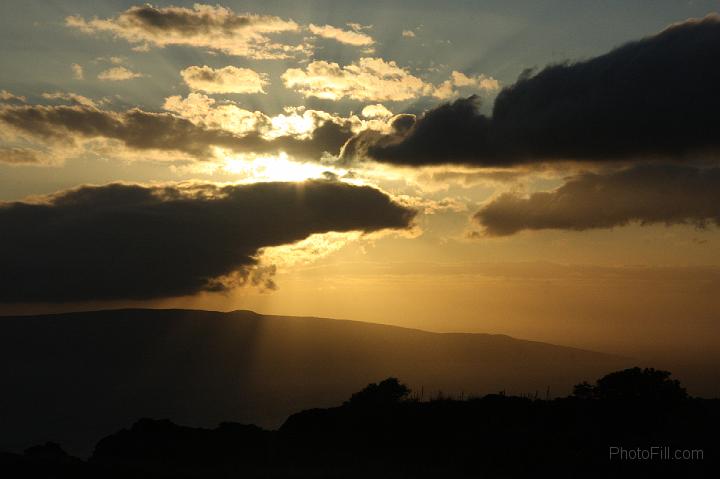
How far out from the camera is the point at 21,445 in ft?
571

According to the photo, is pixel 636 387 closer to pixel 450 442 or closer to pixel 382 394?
pixel 450 442

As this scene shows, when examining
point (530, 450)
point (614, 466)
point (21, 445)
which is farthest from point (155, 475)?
point (21, 445)

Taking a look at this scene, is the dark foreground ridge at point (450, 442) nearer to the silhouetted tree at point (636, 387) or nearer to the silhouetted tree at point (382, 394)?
the silhouetted tree at point (636, 387)

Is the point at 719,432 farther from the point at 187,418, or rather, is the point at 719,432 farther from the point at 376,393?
the point at 187,418

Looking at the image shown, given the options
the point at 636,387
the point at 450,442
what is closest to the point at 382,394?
the point at 450,442

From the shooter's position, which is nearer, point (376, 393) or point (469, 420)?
point (469, 420)

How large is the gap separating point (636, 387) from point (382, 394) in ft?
47.8

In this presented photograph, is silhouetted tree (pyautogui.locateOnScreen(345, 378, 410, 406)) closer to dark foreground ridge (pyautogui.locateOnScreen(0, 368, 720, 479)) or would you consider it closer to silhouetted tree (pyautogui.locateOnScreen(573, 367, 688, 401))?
dark foreground ridge (pyautogui.locateOnScreen(0, 368, 720, 479))

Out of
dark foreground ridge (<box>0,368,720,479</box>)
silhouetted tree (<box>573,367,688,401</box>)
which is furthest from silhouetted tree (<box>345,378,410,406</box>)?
silhouetted tree (<box>573,367,688,401</box>)

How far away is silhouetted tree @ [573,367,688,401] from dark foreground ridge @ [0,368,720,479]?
0.17ft

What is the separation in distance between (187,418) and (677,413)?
6749 inches

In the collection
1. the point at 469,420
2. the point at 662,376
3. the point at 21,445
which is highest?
the point at 662,376

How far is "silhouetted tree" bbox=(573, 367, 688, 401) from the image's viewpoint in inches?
1487

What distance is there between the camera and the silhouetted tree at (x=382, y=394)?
146 feet
